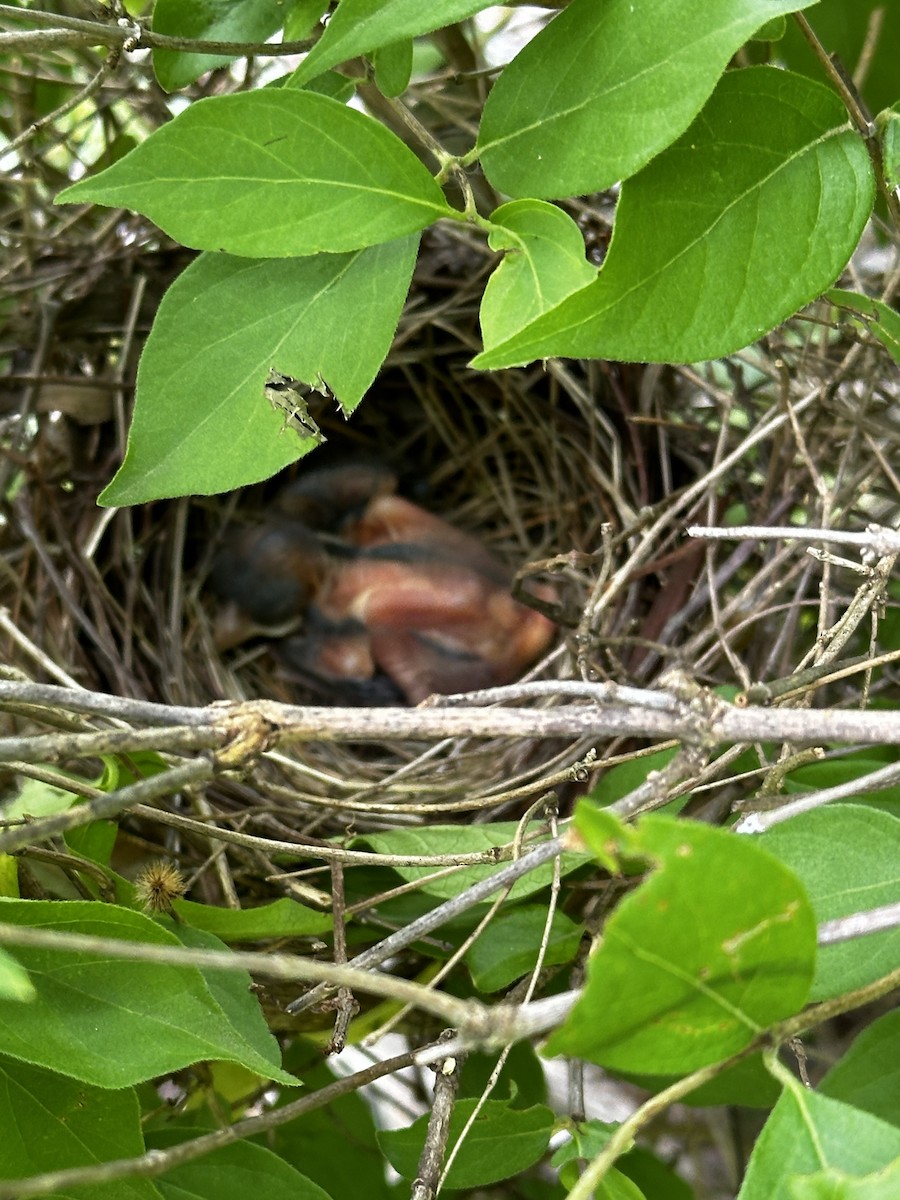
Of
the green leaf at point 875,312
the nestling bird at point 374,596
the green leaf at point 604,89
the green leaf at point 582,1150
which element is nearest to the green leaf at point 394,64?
the green leaf at point 604,89

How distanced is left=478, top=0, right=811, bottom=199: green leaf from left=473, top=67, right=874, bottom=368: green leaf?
0.03 metres

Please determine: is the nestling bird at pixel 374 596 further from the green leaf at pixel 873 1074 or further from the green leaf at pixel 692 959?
the green leaf at pixel 692 959

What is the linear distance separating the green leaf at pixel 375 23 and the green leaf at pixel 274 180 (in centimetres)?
3

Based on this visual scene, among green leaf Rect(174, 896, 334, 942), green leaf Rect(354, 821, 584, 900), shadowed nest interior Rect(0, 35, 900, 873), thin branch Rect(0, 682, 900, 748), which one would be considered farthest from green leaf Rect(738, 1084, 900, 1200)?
shadowed nest interior Rect(0, 35, 900, 873)

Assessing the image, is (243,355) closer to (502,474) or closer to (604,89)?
(604,89)

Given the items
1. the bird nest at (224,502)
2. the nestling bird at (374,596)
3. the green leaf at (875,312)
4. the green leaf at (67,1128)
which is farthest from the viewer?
the nestling bird at (374,596)

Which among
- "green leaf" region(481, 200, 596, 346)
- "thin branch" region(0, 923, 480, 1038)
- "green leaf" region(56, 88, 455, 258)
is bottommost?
"thin branch" region(0, 923, 480, 1038)

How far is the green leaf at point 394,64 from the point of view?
2.22ft

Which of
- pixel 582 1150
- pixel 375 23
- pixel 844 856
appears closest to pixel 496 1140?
pixel 582 1150

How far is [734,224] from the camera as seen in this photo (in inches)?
23.9

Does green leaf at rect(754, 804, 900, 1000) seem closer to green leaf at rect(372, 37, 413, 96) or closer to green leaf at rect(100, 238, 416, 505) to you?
green leaf at rect(100, 238, 416, 505)

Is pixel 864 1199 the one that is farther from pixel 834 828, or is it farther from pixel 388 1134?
pixel 388 1134

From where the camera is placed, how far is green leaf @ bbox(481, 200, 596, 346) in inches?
24.5

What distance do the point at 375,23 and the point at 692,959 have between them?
460 millimetres
